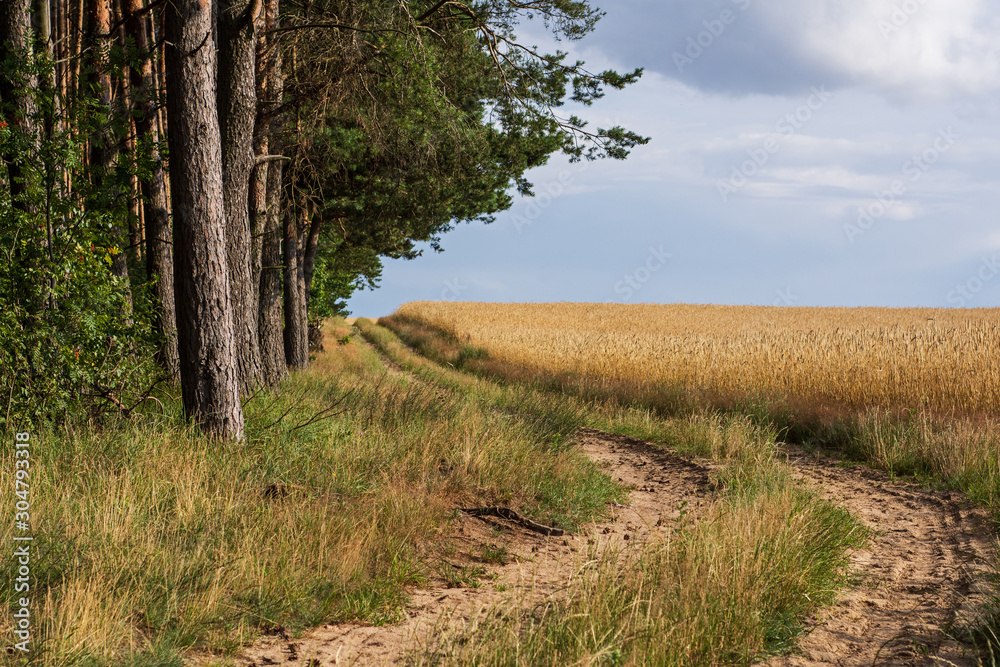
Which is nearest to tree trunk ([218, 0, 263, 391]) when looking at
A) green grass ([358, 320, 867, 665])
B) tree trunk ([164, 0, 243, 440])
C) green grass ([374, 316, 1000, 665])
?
tree trunk ([164, 0, 243, 440])

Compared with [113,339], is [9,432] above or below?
below

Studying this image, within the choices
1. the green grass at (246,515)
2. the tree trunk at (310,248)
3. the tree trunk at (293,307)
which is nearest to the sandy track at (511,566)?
the green grass at (246,515)

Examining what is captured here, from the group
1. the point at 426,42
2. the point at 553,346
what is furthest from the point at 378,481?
the point at 553,346

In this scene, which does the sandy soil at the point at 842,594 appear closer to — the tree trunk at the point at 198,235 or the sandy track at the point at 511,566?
the sandy track at the point at 511,566

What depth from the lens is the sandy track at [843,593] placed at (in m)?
3.98

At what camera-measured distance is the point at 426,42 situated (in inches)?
453

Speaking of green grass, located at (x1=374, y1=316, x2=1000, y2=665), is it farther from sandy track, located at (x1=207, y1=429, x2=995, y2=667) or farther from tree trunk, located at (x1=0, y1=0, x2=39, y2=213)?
tree trunk, located at (x1=0, y1=0, x2=39, y2=213)

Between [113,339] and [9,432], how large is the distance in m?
1.21

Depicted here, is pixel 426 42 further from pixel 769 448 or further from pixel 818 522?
pixel 818 522

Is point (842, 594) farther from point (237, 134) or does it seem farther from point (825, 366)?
point (237, 134)

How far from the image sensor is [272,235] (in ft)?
45.2

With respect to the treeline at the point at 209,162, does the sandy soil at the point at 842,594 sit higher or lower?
lower

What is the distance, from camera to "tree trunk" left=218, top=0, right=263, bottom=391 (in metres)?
9.37

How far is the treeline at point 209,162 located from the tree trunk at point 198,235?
0.02m
